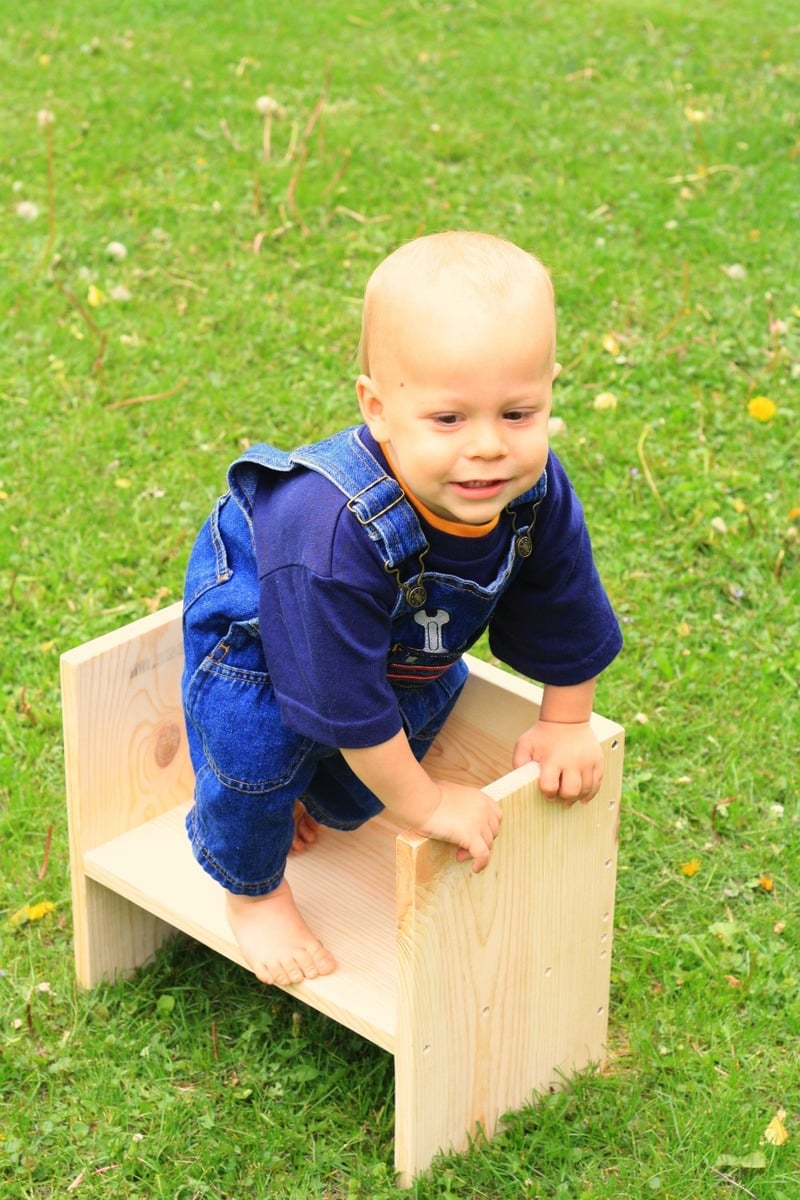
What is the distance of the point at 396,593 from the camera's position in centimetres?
215

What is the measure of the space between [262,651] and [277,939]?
0.48m

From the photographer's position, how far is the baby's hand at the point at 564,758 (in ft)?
7.45

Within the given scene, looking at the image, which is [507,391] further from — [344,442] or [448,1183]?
[448,1183]

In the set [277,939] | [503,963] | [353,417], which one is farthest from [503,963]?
[353,417]

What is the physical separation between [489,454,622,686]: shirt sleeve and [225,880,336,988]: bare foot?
1.79 feet

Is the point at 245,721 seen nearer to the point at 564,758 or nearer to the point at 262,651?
the point at 262,651

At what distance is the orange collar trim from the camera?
214cm

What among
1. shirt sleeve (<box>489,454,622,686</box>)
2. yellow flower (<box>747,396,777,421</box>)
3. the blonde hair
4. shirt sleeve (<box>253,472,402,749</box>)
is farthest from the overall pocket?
yellow flower (<box>747,396,777,421</box>)

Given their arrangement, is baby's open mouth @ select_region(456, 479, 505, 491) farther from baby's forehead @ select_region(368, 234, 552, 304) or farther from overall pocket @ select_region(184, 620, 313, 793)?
overall pocket @ select_region(184, 620, 313, 793)

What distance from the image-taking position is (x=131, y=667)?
2662 mm

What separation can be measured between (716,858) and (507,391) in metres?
1.44

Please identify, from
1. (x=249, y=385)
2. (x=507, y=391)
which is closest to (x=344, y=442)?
(x=507, y=391)

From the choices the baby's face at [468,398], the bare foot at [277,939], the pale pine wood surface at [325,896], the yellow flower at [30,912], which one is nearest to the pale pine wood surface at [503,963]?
the pale pine wood surface at [325,896]

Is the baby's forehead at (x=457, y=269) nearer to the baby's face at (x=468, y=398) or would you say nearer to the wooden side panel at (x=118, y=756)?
the baby's face at (x=468, y=398)
